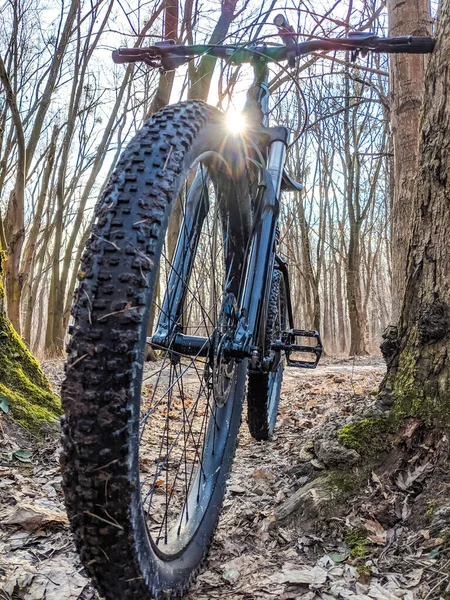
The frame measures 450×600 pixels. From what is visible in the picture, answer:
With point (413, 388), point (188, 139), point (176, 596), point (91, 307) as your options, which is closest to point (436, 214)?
point (413, 388)

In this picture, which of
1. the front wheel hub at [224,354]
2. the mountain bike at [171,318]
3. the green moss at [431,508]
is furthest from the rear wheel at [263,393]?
the green moss at [431,508]

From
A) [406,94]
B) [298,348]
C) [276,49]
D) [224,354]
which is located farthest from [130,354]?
[406,94]

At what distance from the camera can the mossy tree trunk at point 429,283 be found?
183 centimetres

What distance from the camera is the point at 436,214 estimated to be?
1.96 meters

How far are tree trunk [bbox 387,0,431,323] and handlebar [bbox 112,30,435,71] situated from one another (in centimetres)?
192

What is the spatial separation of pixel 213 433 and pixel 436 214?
131cm

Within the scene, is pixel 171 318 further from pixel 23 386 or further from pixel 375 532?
pixel 23 386

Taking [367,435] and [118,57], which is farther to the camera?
[118,57]

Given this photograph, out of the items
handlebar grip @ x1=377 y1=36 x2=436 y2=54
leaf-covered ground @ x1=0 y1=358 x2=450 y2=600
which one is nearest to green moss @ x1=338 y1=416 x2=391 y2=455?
leaf-covered ground @ x1=0 y1=358 x2=450 y2=600

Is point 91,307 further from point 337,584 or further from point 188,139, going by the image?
point 337,584

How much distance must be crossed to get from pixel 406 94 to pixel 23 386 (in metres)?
3.64

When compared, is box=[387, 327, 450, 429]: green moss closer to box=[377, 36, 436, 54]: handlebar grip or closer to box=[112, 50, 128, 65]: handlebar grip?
box=[377, 36, 436, 54]: handlebar grip

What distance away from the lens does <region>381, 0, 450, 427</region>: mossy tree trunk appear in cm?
183

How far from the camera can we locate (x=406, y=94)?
12.5 ft
